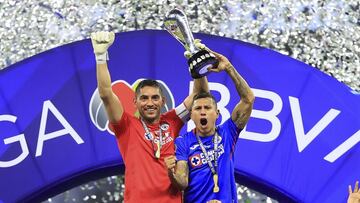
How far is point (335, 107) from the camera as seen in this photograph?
5.24 meters

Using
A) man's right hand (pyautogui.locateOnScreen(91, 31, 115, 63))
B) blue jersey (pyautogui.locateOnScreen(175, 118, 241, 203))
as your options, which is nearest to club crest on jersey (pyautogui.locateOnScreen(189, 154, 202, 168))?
blue jersey (pyautogui.locateOnScreen(175, 118, 241, 203))

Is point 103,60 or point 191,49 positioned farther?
point 191,49

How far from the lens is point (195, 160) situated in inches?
149

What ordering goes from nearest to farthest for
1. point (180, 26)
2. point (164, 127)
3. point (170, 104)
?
point (164, 127) < point (180, 26) < point (170, 104)

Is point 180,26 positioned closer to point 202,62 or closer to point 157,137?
point 202,62

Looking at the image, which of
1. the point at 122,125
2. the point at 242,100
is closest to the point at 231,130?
the point at 242,100

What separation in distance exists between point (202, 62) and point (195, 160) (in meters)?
0.46

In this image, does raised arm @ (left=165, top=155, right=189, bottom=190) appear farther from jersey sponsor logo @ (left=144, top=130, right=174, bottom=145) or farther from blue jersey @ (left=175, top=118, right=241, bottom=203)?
jersey sponsor logo @ (left=144, top=130, right=174, bottom=145)

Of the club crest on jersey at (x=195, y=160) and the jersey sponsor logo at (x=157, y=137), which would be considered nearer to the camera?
the club crest on jersey at (x=195, y=160)

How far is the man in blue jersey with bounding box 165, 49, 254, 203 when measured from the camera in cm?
373

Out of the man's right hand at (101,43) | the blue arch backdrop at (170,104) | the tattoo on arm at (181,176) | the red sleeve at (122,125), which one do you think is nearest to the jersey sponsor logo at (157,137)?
the red sleeve at (122,125)

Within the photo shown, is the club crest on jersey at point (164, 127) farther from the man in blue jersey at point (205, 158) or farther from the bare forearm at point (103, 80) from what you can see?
the bare forearm at point (103, 80)

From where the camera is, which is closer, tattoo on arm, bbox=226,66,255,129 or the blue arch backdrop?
tattoo on arm, bbox=226,66,255,129

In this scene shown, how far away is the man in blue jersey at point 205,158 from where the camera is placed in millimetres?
3730
